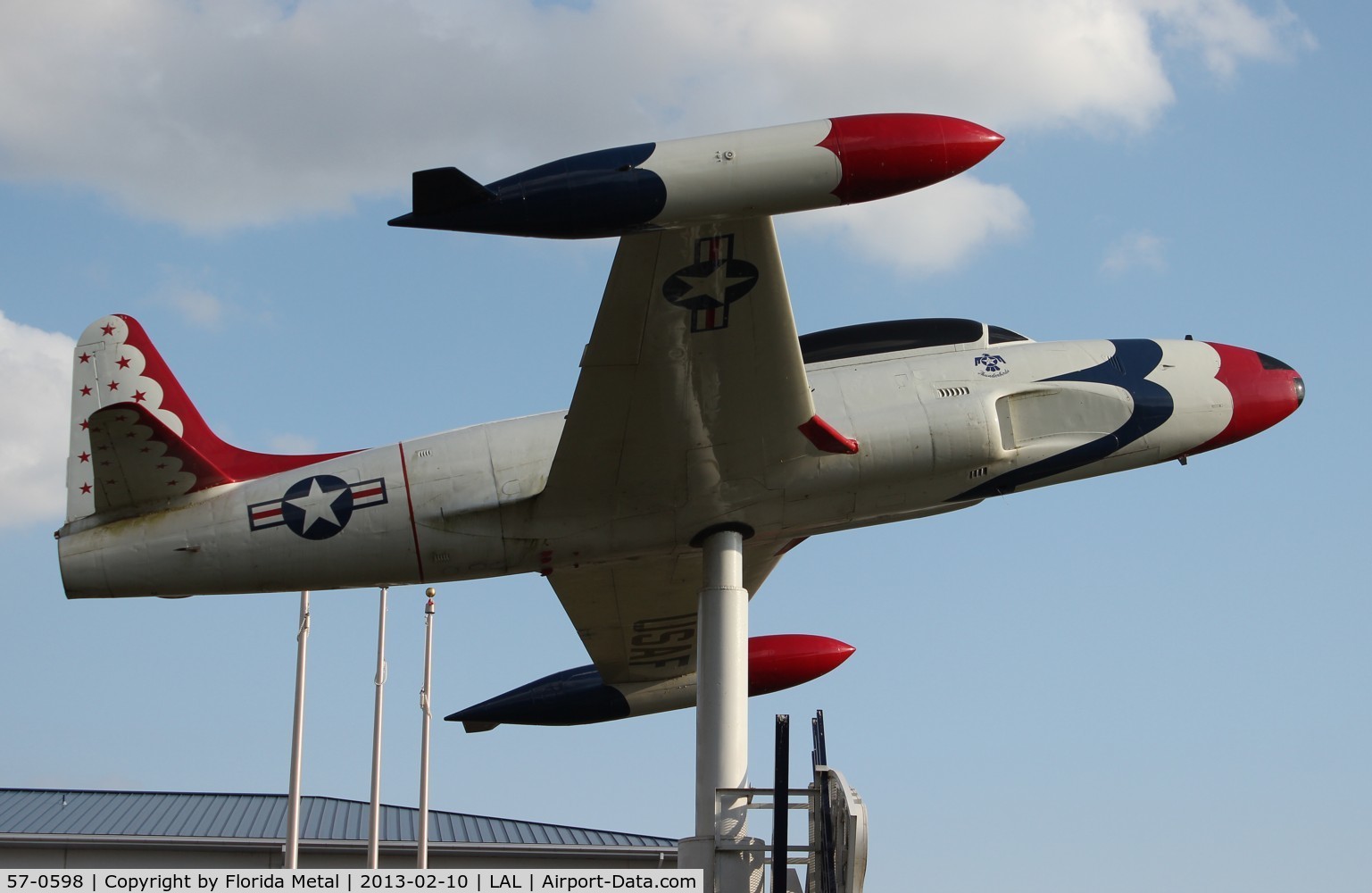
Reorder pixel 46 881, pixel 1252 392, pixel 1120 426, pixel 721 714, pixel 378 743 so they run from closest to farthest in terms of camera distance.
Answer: pixel 46 881 → pixel 721 714 → pixel 1120 426 → pixel 1252 392 → pixel 378 743

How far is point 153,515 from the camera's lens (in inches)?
577

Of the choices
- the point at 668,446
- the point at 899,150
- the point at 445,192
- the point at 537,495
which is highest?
the point at 899,150

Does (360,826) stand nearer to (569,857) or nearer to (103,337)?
(569,857)

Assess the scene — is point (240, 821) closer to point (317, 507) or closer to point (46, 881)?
point (317, 507)

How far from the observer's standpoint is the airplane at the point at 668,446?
531 inches

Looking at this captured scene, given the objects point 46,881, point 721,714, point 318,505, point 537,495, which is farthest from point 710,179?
point 46,881

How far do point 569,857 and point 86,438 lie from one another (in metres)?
19.4

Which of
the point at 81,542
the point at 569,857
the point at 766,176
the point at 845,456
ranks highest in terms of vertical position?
the point at 766,176

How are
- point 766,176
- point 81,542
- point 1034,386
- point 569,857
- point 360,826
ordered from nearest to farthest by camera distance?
1. point 766,176
2. point 81,542
3. point 1034,386
4. point 569,857
5. point 360,826

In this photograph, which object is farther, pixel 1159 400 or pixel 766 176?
pixel 1159 400

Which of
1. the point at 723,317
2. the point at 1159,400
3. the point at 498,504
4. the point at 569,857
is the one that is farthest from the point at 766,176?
the point at 569,857

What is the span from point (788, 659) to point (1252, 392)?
6387 millimetres

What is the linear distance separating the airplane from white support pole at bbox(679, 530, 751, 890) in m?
0.51

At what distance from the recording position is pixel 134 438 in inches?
568
